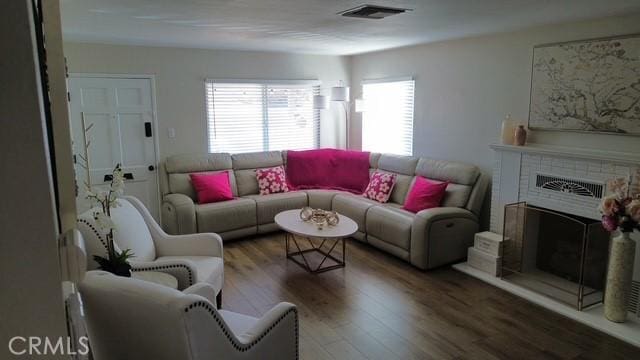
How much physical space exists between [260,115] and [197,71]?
104 centimetres

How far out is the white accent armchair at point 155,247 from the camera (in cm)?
276

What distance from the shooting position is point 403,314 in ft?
11.2

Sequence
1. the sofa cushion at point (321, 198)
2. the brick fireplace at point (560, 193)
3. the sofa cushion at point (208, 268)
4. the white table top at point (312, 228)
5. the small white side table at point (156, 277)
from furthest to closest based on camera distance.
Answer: the sofa cushion at point (321, 198), the white table top at point (312, 228), the brick fireplace at point (560, 193), the sofa cushion at point (208, 268), the small white side table at point (156, 277)

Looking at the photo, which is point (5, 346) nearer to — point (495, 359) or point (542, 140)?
point (495, 359)

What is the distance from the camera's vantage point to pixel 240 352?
1.98m

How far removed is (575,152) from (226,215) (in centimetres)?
357

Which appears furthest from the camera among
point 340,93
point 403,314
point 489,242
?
point 340,93

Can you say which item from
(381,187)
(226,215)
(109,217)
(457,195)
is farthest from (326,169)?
(109,217)

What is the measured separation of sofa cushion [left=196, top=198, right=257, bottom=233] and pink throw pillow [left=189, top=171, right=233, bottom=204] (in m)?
0.08

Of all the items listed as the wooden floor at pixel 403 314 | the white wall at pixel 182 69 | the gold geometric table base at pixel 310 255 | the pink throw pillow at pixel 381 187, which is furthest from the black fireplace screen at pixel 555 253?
the white wall at pixel 182 69

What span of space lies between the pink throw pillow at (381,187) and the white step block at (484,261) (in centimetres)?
124

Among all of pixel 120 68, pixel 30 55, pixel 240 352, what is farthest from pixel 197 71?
pixel 30 55

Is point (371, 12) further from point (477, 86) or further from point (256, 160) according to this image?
point (256, 160)

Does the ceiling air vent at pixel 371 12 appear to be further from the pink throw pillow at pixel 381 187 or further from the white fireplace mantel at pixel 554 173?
the pink throw pillow at pixel 381 187
